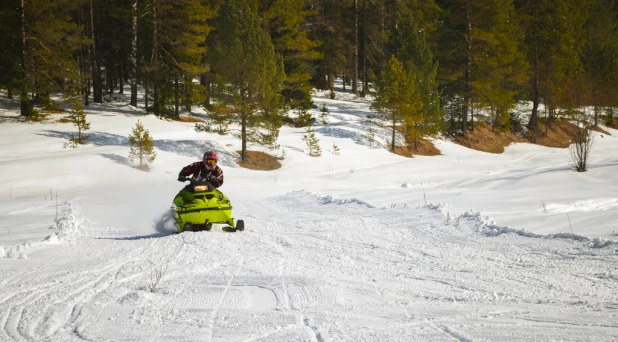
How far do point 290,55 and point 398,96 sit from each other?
9.23 metres

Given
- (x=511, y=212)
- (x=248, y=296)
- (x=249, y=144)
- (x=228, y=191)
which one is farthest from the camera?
(x=249, y=144)

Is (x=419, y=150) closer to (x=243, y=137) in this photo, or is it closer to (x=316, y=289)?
(x=243, y=137)

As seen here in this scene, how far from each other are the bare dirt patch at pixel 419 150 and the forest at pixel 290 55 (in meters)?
1.42

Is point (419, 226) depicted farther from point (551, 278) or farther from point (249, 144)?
point (249, 144)

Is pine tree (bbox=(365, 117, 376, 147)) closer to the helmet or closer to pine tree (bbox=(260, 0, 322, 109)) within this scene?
pine tree (bbox=(260, 0, 322, 109))

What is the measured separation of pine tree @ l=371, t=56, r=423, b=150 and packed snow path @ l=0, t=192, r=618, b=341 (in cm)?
2226

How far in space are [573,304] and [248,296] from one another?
3.47 meters

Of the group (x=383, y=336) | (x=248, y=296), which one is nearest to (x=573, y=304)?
(x=383, y=336)

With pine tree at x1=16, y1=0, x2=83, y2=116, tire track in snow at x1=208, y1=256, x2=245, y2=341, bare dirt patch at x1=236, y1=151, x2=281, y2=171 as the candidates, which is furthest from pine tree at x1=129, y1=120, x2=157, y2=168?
tire track in snow at x1=208, y1=256, x2=245, y2=341

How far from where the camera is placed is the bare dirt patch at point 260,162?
993 inches

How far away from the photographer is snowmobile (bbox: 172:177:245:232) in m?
9.48

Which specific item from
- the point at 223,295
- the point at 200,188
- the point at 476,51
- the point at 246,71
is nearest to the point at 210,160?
the point at 200,188

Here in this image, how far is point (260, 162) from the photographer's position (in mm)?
25844

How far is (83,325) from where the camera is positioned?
453 cm
